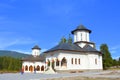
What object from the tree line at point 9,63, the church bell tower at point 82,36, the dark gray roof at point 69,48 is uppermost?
the church bell tower at point 82,36

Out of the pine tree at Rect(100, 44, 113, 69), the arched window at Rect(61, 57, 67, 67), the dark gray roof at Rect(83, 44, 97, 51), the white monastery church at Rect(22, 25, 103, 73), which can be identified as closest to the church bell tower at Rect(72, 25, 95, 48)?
the white monastery church at Rect(22, 25, 103, 73)

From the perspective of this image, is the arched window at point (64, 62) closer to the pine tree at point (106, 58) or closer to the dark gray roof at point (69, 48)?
the dark gray roof at point (69, 48)

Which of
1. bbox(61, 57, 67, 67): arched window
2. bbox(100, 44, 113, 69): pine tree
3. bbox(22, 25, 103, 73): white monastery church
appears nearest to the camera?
bbox(22, 25, 103, 73): white monastery church

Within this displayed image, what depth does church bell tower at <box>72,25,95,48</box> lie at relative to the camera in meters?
49.3

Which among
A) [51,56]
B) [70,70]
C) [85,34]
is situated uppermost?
[85,34]

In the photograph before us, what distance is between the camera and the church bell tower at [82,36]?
49281 millimetres

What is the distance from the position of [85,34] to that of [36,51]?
92.9 ft

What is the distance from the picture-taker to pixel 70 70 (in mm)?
42375

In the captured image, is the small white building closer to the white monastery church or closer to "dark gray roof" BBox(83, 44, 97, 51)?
the white monastery church

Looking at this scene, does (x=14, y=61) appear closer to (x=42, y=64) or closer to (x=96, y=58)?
(x=42, y=64)

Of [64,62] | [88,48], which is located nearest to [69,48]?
[64,62]

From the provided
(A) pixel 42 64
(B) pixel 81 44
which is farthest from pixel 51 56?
(A) pixel 42 64

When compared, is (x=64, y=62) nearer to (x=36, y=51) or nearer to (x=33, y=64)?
(x=33, y=64)

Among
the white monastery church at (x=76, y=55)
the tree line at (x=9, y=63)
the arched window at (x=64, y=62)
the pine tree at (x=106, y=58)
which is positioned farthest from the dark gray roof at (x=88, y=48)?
the tree line at (x=9, y=63)
